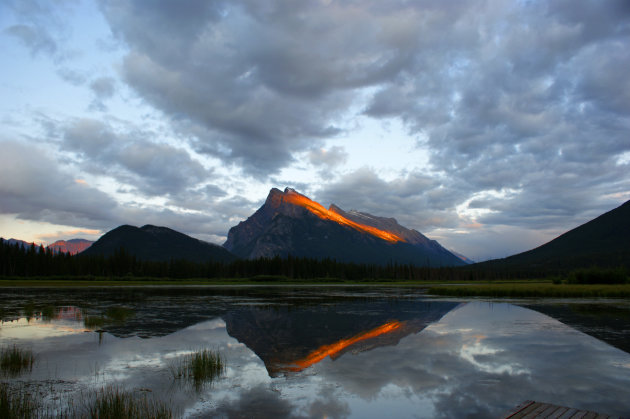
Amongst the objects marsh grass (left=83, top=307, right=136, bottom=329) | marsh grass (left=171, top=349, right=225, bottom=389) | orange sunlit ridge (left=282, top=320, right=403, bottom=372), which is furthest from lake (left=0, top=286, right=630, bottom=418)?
marsh grass (left=83, top=307, right=136, bottom=329)

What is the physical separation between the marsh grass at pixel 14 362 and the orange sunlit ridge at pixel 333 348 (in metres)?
12.0

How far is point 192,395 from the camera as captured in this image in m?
14.8

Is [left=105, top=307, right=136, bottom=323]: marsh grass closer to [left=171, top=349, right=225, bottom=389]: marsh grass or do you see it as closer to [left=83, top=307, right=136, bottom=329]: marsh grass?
[left=83, top=307, right=136, bottom=329]: marsh grass

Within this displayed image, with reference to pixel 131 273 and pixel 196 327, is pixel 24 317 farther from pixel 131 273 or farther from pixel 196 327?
pixel 131 273

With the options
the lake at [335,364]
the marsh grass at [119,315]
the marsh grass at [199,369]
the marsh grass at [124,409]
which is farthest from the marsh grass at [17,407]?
the marsh grass at [119,315]

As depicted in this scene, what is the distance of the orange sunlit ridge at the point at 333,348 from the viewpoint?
19828mm

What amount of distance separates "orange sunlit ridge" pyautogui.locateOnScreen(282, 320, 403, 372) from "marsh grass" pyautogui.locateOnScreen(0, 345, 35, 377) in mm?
12044

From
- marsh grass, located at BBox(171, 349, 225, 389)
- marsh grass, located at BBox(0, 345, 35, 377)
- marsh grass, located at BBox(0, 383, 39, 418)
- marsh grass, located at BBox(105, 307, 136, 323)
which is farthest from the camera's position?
marsh grass, located at BBox(105, 307, 136, 323)

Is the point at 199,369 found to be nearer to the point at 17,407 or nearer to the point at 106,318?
the point at 17,407

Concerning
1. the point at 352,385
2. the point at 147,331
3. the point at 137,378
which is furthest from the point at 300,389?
the point at 147,331

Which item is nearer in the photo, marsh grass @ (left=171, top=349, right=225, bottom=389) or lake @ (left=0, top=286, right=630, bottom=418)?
lake @ (left=0, top=286, right=630, bottom=418)

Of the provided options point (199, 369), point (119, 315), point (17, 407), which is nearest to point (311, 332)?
point (199, 369)

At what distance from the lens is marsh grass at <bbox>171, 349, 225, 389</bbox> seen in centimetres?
1705

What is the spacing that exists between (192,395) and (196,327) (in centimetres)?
1812
